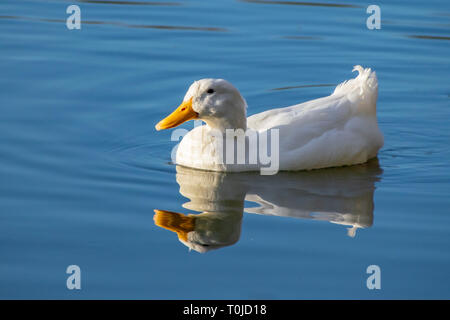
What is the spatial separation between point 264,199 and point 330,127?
1.37 meters

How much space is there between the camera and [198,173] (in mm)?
8320

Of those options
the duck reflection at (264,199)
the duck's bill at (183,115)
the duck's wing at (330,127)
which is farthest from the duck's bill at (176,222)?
the duck's wing at (330,127)

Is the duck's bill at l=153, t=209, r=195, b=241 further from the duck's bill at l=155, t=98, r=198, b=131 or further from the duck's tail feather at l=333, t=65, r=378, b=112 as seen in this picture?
the duck's tail feather at l=333, t=65, r=378, b=112

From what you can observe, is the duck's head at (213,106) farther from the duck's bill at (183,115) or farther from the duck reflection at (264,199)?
the duck reflection at (264,199)

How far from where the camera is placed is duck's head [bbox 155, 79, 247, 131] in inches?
316

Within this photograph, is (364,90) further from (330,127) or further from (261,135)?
(261,135)

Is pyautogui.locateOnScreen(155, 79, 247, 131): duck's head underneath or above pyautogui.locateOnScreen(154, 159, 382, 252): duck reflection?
above

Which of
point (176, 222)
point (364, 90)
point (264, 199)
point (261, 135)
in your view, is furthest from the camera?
point (364, 90)

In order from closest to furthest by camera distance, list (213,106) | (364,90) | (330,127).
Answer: (213,106)
(330,127)
(364,90)

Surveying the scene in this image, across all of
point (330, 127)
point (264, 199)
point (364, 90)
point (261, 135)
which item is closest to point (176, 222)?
point (264, 199)

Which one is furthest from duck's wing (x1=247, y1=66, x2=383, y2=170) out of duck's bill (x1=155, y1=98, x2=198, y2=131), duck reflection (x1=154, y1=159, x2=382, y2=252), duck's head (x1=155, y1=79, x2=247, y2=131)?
duck's bill (x1=155, y1=98, x2=198, y2=131)

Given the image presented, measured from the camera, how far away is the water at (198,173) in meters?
6.16

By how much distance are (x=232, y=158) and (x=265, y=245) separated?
6.09 ft

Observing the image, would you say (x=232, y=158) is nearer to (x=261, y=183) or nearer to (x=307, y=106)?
(x=261, y=183)
